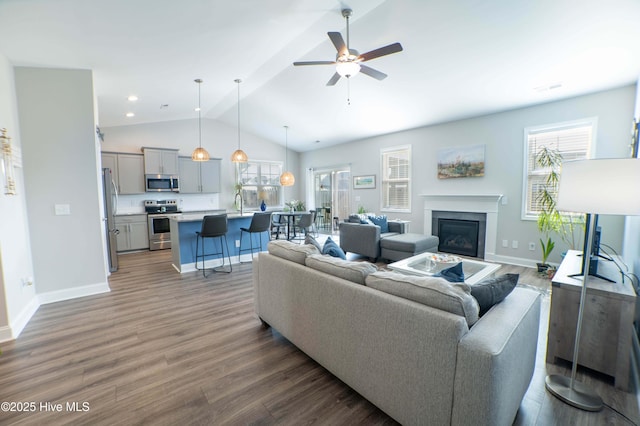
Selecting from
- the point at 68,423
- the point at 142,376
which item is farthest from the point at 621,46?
the point at 68,423

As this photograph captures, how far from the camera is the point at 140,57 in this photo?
3.24 meters

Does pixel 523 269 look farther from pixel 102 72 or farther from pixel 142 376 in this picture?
pixel 102 72

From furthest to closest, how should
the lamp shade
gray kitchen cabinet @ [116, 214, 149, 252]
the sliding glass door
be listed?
the sliding glass door → gray kitchen cabinet @ [116, 214, 149, 252] → the lamp shade

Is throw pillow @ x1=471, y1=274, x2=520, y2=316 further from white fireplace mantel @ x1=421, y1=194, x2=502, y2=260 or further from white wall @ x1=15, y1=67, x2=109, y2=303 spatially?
white wall @ x1=15, y1=67, x2=109, y2=303

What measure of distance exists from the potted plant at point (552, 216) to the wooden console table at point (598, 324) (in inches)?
85.3

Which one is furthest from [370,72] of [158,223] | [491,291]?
[158,223]

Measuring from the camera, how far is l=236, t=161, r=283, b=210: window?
27.3ft

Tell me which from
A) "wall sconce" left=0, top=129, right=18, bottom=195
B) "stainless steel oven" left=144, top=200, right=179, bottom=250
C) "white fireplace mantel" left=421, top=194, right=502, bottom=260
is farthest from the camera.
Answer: "stainless steel oven" left=144, top=200, right=179, bottom=250

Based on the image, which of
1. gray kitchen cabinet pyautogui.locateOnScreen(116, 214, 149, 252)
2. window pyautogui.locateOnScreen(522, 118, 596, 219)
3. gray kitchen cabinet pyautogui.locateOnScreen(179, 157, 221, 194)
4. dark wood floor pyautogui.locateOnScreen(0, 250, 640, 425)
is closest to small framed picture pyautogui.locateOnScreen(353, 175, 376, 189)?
window pyautogui.locateOnScreen(522, 118, 596, 219)

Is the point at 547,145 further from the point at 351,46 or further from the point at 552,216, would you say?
the point at 351,46

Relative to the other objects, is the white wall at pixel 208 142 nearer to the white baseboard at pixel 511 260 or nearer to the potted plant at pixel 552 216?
the white baseboard at pixel 511 260

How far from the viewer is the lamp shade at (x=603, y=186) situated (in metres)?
1.47

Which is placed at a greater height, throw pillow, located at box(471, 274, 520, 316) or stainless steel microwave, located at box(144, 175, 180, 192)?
stainless steel microwave, located at box(144, 175, 180, 192)

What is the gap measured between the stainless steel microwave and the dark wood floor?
12.3 feet
